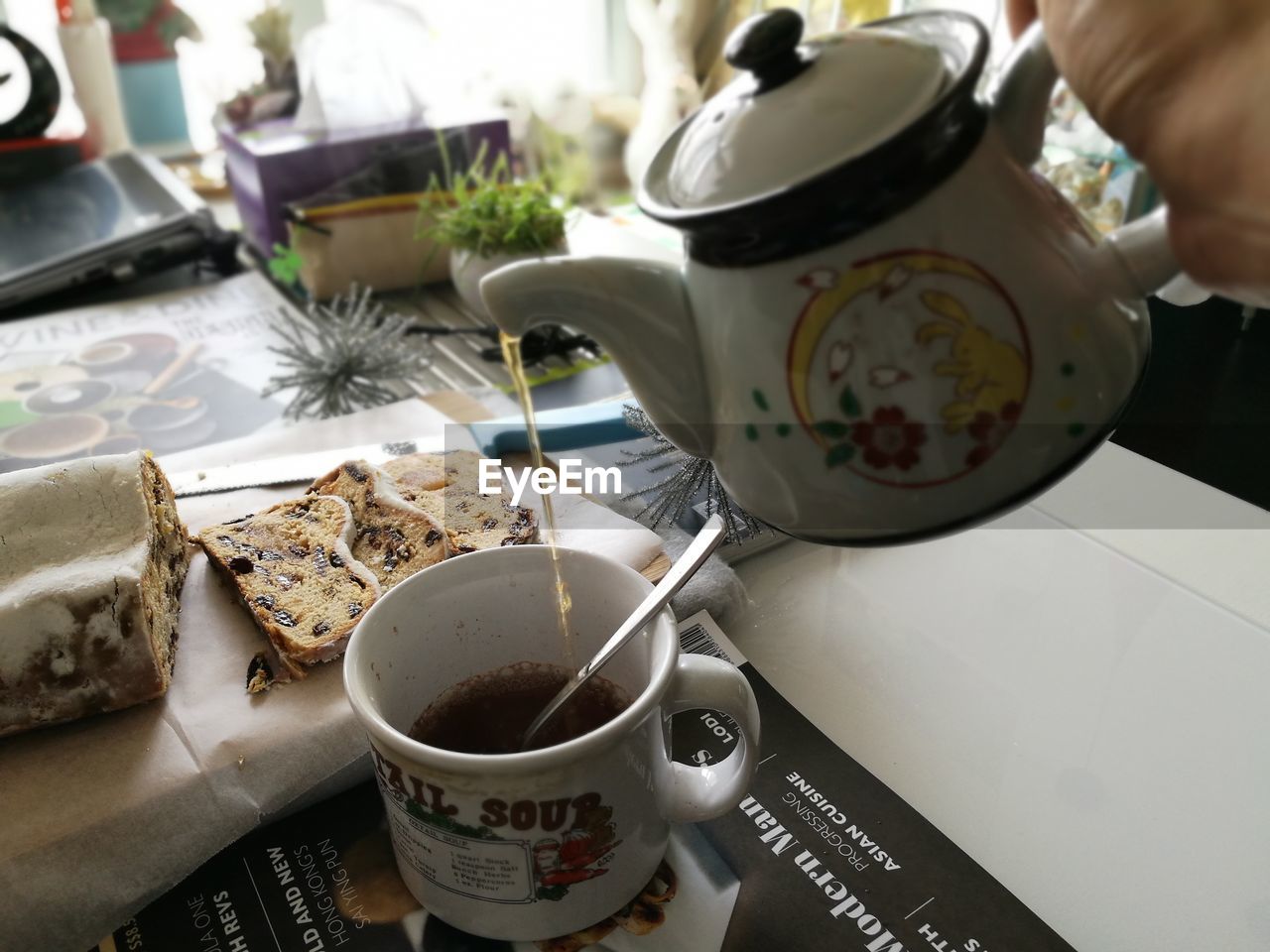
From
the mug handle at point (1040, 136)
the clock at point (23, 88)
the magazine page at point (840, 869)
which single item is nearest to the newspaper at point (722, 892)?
the magazine page at point (840, 869)

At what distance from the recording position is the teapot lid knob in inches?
14.1

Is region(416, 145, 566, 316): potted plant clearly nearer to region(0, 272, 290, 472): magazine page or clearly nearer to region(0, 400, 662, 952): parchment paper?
region(0, 272, 290, 472): magazine page

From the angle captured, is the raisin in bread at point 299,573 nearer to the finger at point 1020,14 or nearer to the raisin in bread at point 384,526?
the raisin in bread at point 384,526

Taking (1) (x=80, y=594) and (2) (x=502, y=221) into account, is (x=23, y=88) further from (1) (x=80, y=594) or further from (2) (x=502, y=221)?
(1) (x=80, y=594)

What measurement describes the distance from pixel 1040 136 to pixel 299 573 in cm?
55

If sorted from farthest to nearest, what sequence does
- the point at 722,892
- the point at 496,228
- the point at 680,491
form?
the point at 496,228
the point at 680,491
the point at 722,892

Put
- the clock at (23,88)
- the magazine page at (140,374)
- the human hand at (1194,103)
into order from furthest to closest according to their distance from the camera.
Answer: the clock at (23,88), the magazine page at (140,374), the human hand at (1194,103)

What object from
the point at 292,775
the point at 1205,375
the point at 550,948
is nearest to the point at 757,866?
the point at 550,948

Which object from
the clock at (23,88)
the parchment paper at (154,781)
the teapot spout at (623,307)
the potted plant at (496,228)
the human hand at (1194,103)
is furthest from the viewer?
the clock at (23,88)

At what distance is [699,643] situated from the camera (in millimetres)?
671

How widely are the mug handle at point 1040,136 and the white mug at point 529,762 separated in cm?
25

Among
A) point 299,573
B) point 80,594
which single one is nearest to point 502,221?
point 299,573

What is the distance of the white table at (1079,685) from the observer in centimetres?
52

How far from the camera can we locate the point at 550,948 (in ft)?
1.59
